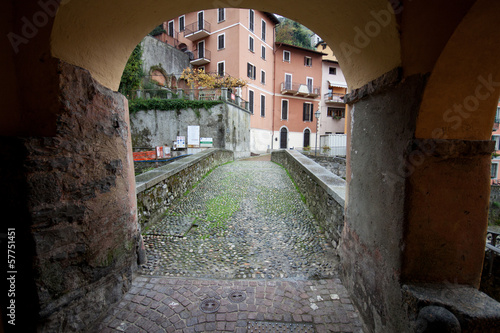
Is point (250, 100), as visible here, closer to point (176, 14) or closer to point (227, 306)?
point (176, 14)

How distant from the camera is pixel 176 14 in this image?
8.73ft

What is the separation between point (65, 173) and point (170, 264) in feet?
6.25

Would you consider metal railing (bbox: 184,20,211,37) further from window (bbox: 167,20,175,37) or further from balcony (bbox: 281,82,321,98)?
balcony (bbox: 281,82,321,98)

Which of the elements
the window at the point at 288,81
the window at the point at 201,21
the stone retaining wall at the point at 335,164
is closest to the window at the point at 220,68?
the window at the point at 201,21

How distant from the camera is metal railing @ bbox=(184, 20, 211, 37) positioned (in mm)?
21802

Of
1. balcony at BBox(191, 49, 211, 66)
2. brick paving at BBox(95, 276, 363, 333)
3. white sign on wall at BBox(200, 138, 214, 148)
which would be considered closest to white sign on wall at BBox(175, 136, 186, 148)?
white sign on wall at BBox(200, 138, 214, 148)

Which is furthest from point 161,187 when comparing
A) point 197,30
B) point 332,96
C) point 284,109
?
point 332,96

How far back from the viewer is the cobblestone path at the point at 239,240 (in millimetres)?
3180

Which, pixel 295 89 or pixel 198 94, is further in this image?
pixel 295 89

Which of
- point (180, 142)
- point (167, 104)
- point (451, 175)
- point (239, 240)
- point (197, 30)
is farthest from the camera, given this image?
point (197, 30)

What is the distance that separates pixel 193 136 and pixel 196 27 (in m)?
13.0

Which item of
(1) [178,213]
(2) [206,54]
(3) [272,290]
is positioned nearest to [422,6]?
(3) [272,290]

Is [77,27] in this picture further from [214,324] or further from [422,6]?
[214,324]

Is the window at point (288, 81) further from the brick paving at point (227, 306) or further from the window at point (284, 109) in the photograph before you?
the brick paving at point (227, 306)
